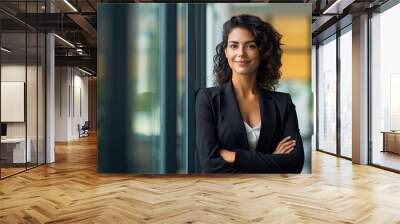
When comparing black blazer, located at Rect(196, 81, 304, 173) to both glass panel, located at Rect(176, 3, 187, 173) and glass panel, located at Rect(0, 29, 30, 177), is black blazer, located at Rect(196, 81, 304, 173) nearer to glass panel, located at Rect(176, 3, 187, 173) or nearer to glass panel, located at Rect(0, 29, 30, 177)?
glass panel, located at Rect(176, 3, 187, 173)

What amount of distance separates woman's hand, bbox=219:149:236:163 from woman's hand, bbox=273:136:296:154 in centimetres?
47

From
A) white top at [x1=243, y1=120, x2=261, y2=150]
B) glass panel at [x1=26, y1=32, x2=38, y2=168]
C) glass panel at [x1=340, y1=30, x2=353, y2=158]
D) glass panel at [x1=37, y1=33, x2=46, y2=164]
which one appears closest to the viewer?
white top at [x1=243, y1=120, x2=261, y2=150]

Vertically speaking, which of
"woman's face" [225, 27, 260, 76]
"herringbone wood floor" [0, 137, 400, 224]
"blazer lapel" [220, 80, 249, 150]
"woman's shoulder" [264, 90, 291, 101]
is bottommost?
"herringbone wood floor" [0, 137, 400, 224]

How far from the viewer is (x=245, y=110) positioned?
156 inches

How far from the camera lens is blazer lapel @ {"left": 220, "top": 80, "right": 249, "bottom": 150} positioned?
12.8ft

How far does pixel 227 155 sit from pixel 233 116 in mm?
380

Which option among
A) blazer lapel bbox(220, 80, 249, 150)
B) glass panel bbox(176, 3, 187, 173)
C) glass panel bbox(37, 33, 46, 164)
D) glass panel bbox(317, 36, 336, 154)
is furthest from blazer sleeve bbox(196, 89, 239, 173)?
glass panel bbox(317, 36, 336, 154)

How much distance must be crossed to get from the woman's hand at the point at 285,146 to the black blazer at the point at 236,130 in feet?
0.14

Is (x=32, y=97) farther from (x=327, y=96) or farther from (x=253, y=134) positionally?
(x=327, y=96)

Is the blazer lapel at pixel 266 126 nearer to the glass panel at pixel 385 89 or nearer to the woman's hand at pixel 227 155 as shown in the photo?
the woman's hand at pixel 227 155

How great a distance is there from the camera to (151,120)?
589 cm

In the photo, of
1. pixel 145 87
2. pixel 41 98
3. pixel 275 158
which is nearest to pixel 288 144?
pixel 275 158

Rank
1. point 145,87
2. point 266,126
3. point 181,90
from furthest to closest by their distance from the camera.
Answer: point 145,87 → point 181,90 → point 266,126

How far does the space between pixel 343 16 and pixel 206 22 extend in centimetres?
449
